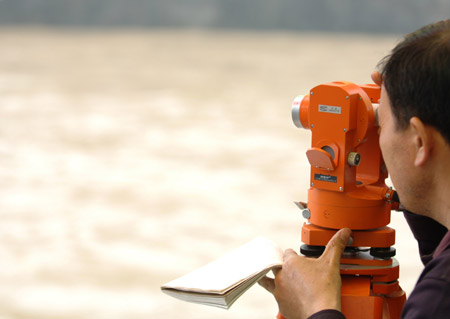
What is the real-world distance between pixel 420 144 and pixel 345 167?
0.24 meters

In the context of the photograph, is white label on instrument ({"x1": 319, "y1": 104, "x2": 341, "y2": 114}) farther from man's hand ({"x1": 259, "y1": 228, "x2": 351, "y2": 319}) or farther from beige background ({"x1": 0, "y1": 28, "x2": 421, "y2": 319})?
beige background ({"x1": 0, "y1": 28, "x2": 421, "y2": 319})

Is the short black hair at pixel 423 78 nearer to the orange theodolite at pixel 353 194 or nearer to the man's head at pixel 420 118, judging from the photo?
the man's head at pixel 420 118

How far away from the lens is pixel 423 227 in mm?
1264

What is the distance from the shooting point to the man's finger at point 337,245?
116 centimetres

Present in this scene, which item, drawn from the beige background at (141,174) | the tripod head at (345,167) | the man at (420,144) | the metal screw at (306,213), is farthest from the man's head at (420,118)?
the beige background at (141,174)

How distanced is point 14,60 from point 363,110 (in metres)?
8.79

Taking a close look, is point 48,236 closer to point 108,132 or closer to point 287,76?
point 108,132

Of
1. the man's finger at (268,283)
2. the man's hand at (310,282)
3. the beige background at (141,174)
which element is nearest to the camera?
the man's hand at (310,282)

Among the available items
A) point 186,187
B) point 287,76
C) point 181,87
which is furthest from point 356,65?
point 186,187

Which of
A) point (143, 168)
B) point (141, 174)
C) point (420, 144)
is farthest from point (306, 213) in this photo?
point (143, 168)

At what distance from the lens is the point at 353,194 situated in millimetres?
1231

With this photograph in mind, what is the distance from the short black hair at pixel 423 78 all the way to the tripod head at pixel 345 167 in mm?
180

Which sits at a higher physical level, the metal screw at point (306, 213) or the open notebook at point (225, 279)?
the metal screw at point (306, 213)

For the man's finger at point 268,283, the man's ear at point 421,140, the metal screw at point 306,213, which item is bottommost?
the man's finger at point 268,283
